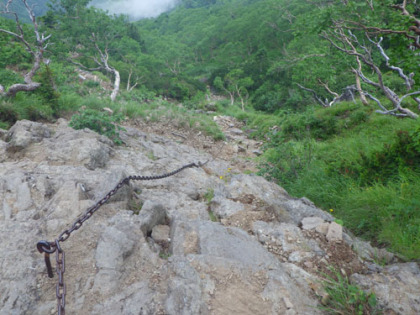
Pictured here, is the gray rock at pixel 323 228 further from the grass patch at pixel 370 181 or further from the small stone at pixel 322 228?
the grass patch at pixel 370 181

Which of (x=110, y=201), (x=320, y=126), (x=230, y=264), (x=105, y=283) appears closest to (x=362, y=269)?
(x=230, y=264)

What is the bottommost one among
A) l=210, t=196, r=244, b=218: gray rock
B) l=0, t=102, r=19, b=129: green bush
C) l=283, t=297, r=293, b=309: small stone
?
l=210, t=196, r=244, b=218: gray rock

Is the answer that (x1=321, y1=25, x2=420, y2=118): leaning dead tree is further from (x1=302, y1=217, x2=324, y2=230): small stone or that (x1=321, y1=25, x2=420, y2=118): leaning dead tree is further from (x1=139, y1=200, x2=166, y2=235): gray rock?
(x1=139, y1=200, x2=166, y2=235): gray rock

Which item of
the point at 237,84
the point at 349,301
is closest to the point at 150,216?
the point at 349,301

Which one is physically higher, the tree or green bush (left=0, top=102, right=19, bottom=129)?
green bush (left=0, top=102, right=19, bottom=129)

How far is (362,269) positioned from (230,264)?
4.59 feet

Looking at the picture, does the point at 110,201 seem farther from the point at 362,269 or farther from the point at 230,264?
the point at 362,269

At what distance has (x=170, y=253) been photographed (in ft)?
8.01

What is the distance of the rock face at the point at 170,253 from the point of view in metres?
1.86

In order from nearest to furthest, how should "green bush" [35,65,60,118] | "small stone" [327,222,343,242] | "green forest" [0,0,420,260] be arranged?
"small stone" [327,222,343,242] → "green forest" [0,0,420,260] → "green bush" [35,65,60,118]

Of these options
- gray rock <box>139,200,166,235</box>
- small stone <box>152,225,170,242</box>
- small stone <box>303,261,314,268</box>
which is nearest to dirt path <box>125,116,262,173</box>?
gray rock <box>139,200,166,235</box>

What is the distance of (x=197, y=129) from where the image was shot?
10.5 meters

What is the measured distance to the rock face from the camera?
1.86 m

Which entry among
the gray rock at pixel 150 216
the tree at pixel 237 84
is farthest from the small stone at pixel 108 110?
the tree at pixel 237 84
